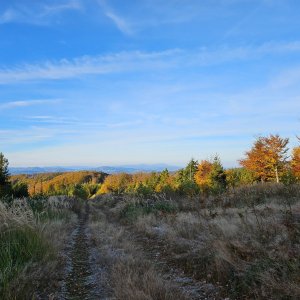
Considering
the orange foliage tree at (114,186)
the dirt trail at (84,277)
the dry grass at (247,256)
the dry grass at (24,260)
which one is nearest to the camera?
the dry grass at (247,256)

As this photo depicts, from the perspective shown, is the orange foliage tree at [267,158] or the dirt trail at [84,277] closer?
the dirt trail at [84,277]

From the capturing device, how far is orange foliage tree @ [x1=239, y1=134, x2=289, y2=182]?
43250mm

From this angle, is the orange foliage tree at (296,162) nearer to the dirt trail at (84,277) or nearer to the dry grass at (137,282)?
the dirt trail at (84,277)

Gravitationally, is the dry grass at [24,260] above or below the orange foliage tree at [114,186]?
above

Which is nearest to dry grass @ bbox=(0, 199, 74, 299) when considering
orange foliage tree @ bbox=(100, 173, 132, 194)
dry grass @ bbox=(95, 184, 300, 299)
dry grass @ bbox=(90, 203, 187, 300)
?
dry grass @ bbox=(90, 203, 187, 300)

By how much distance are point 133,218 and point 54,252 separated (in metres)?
9.22

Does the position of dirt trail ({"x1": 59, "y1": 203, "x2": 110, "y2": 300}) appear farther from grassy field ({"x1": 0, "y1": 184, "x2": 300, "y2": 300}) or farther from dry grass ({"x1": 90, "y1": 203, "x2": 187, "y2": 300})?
dry grass ({"x1": 90, "y1": 203, "x2": 187, "y2": 300})

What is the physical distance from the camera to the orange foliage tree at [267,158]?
43.2 meters

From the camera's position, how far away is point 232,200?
17219mm

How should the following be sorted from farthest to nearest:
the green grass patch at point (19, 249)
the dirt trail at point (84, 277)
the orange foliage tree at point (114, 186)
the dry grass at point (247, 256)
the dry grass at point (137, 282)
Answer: the orange foliage tree at point (114, 186) → the green grass patch at point (19, 249) → the dirt trail at point (84, 277) → the dry grass at point (137, 282) → the dry grass at point (247, 256)

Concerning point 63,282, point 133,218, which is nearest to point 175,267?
point 63,282

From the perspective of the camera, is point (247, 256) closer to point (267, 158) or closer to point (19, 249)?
point (19, 249)

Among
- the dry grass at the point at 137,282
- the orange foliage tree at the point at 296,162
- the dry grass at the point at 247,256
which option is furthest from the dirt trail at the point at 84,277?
the orange foliage tree at the point at 296,162

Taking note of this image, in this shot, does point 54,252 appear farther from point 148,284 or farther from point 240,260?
point 240,260
